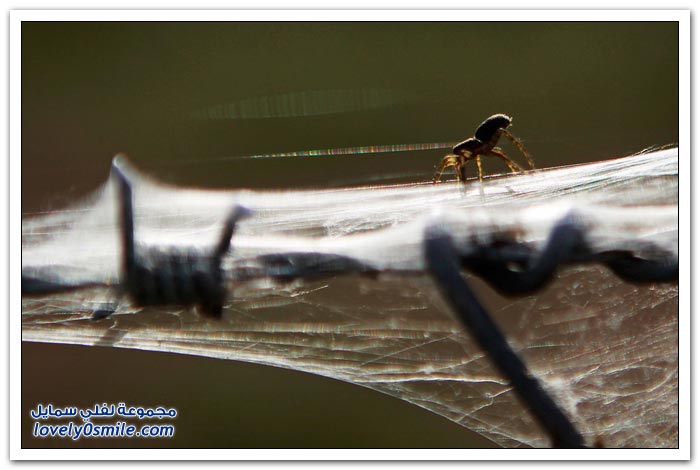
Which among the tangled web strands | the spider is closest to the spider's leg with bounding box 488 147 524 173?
the spider

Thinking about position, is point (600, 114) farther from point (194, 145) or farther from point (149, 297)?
point (149, 297)

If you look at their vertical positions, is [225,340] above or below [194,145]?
below

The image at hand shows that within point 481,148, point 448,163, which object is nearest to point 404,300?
point 448,163

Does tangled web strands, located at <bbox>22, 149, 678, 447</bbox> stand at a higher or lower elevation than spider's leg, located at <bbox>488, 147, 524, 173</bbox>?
lower

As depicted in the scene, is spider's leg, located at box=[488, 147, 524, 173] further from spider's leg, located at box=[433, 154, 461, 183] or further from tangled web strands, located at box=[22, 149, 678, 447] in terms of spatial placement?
tangled web strands, located at box=[22, 149, 678, 447]

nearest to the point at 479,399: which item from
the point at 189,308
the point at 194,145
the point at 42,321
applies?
the point at 189,308

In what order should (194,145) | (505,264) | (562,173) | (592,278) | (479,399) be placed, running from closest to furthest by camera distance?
(505,264), (592,278), (479,399), (562,173), (194,145)

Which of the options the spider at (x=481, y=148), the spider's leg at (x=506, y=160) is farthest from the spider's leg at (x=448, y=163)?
the spider's leg at (x=506, y=160)

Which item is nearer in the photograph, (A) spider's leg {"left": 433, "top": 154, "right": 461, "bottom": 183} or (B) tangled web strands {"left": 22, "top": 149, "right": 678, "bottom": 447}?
(B) tangled web strands {"left": 22, "top": 149, "right": 678, "bottom": 447}
